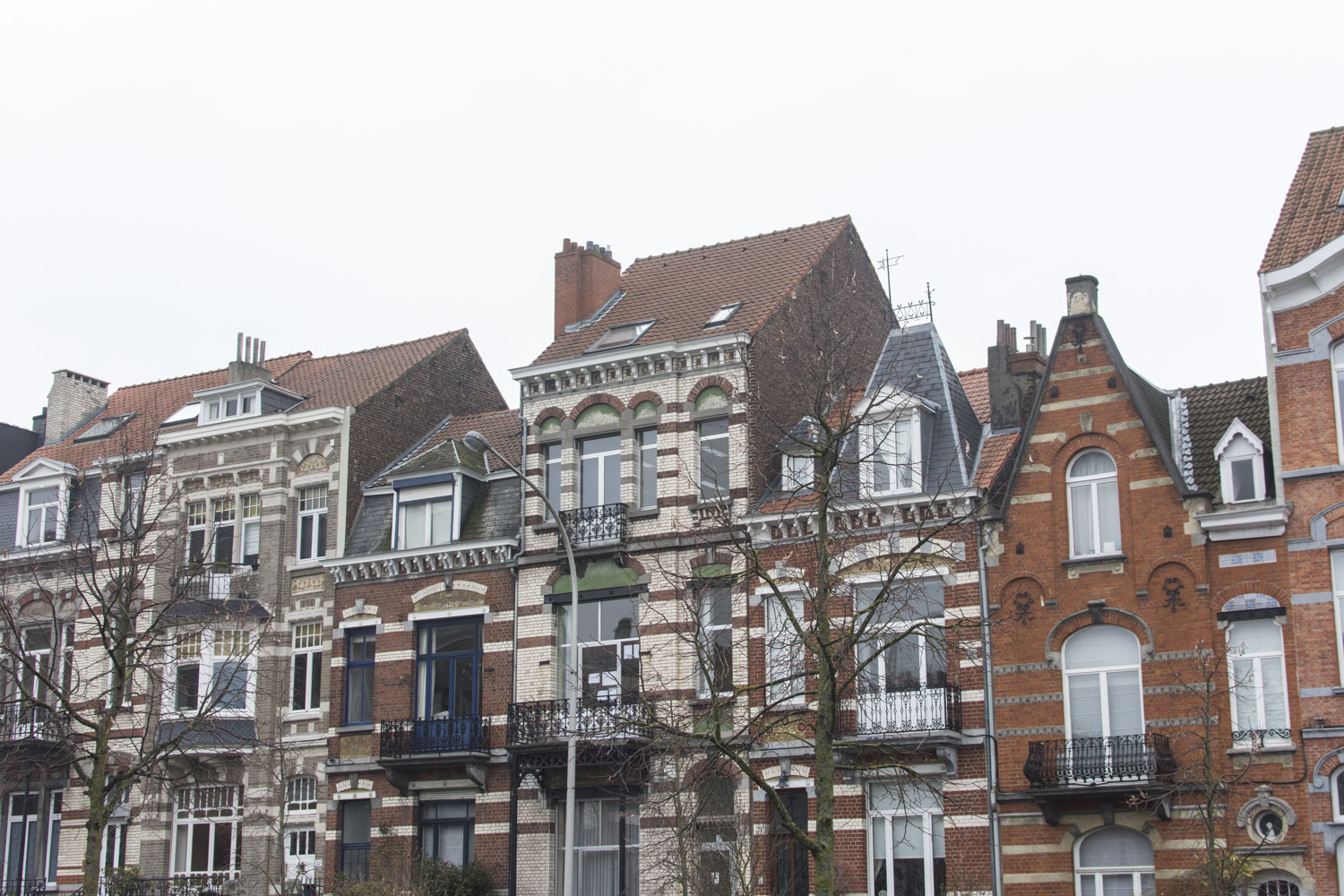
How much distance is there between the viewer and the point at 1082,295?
98.5 ft

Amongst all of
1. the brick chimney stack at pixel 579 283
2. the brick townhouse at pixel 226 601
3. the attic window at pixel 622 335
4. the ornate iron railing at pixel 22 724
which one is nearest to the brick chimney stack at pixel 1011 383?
the attic window at pixel 622 335

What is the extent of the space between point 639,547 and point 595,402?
3633mm

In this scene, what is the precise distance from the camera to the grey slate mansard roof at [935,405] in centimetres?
3103

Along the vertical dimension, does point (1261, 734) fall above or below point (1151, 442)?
below

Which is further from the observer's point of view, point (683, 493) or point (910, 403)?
point (683, 493)

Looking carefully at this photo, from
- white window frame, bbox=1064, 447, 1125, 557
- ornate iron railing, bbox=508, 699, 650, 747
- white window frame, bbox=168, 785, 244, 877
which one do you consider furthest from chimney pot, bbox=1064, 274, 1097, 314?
white window frame, bbox=168, 785, 244, 877

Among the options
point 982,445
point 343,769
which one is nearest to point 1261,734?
point 982,445

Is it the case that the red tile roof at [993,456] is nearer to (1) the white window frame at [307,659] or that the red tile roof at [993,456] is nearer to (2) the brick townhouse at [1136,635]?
(2) the brick townhouse at [1136,635]

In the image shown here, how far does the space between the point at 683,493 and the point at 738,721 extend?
4761 mm

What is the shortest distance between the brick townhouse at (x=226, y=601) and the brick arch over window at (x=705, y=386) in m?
9.23

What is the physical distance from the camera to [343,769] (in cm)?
3584

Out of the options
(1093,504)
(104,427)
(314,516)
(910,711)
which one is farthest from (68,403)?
(1093,504)

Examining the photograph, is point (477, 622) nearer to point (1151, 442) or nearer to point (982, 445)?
point (982, 445)

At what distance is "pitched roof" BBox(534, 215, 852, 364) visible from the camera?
36.0 meters
